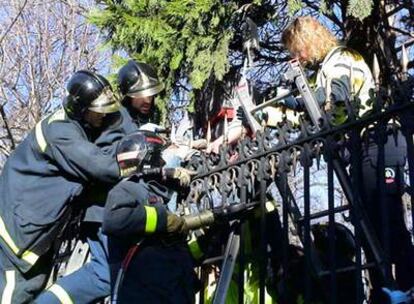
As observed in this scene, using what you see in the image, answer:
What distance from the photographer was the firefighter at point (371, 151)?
3.82 metres

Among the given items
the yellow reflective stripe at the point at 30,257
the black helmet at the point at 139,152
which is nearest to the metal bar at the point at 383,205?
the black helmet at the point at 139,152

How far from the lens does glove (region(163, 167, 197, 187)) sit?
445 centimetres

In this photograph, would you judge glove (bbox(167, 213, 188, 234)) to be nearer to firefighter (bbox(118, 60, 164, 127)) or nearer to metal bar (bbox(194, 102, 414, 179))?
metal bar (bbox(194, 102, 414, 179))

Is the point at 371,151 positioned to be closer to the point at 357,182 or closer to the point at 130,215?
the point at 357,182

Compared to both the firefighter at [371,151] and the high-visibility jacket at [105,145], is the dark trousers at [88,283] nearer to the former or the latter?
the high-visibility jacket at [105,145]

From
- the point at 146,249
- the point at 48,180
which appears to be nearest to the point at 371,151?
the point at 146,249

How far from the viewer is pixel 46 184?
4535 millimetres

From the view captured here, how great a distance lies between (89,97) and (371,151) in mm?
1746

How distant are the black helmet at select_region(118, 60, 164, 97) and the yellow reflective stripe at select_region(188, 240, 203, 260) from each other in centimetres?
105

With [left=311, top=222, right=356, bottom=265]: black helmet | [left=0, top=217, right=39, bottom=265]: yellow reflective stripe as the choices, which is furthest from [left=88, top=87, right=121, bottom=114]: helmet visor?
[left=311, top=222, right=356, bottom=265]: black helmet

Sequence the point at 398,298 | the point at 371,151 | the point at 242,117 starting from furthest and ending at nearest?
1. the point at 242,117
2. the point at 371,151
3. the point at 398,298

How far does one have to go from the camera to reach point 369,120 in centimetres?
361

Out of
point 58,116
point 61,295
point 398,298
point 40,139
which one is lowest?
point 398,298

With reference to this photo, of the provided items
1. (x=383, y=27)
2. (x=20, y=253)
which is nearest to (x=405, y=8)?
(x=383, y=27)
